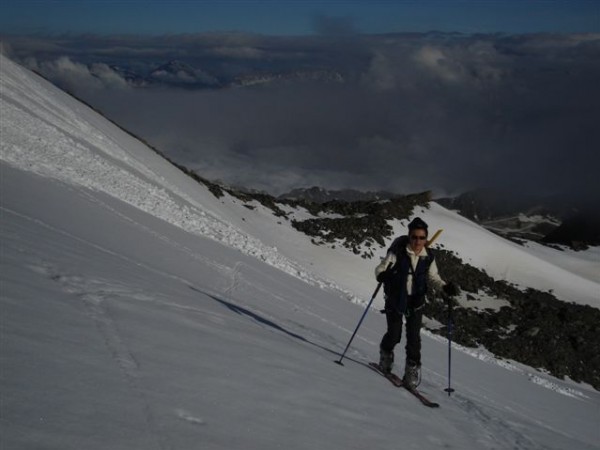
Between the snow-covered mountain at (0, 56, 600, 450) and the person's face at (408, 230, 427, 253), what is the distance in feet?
6.78

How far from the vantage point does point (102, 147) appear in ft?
96.5

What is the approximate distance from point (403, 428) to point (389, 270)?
→ 8.34 feet

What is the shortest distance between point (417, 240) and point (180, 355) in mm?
3909

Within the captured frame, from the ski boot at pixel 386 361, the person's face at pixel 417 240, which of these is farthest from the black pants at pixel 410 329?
the person's face at pixel 417 240

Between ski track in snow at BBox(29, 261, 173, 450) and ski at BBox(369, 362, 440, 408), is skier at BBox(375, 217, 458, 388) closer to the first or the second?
ski at BBox(369, 362, 440, 408)

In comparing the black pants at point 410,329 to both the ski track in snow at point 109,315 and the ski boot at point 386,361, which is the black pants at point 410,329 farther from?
the ski track in snow at point 109,315

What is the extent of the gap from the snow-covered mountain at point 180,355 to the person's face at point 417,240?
2.07 meters

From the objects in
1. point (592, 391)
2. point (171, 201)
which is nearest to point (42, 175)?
point (171, 201)

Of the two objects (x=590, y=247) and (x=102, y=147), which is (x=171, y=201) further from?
(x=590, y=247)

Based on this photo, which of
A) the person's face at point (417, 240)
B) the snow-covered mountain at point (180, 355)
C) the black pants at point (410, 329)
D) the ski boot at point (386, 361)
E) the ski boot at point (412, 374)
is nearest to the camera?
the snow-covered mountain at point (180, 355)

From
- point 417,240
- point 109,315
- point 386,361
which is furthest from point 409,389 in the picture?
point 109,315

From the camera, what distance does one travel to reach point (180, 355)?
6.09 metres

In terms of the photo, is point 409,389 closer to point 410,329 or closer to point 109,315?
point 410,329

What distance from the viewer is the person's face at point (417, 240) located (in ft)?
27.5
